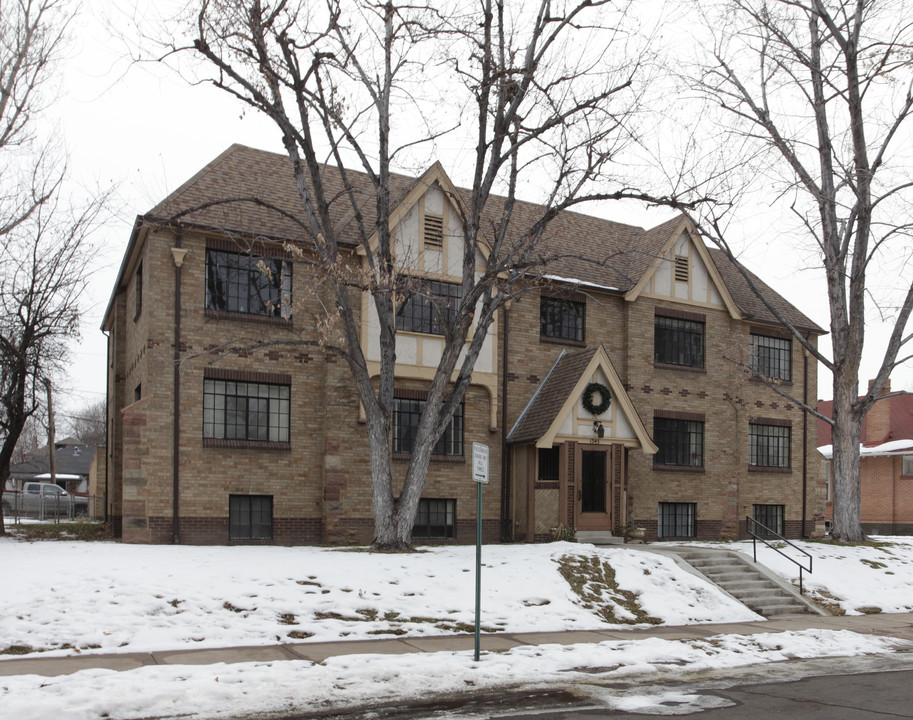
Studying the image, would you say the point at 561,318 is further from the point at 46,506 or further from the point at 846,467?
the point at 46,506

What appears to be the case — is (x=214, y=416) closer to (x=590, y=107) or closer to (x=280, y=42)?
(x=280, y=42)

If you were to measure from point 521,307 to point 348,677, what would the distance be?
15054 millimetres

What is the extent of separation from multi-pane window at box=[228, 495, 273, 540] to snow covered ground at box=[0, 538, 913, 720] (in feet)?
8.59

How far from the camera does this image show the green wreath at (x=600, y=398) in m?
22.6

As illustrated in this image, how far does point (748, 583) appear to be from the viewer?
1791 cm

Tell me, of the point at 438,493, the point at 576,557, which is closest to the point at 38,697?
the point at 576,557

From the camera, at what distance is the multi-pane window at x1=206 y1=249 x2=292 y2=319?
20453mm

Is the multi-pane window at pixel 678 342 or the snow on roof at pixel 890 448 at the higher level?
the multi-pane window at pixel 678 342

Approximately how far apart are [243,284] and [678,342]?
12.9 metres

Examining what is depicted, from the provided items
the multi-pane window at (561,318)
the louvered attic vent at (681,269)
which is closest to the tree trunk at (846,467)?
the louvered attic vent at (681,269)

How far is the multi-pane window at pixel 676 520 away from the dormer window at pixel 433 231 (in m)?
10.00

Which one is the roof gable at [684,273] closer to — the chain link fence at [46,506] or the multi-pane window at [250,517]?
the multi-pane window at [250,517]

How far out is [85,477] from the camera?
229ft

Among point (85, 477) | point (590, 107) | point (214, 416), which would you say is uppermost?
point (590, 107)
